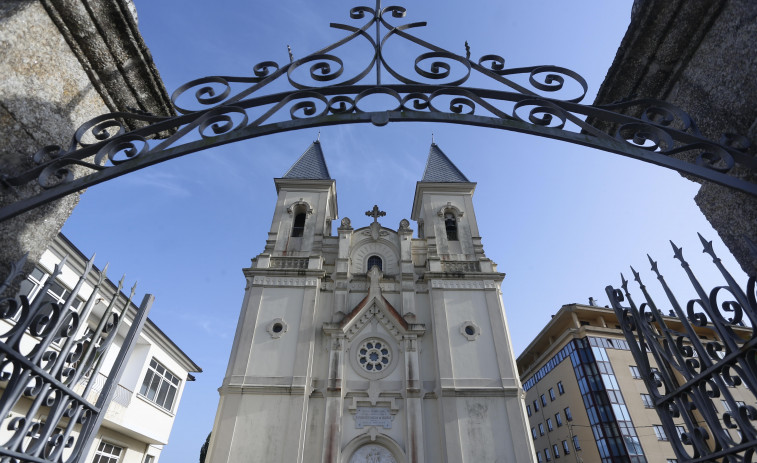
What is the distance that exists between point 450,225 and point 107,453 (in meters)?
16.5

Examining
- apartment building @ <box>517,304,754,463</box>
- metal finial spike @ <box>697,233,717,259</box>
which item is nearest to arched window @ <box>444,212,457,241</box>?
apartment building @ <box>517,304,754,463</box>

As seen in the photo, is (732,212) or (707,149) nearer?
(707,149)

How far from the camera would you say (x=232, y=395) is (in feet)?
45.3

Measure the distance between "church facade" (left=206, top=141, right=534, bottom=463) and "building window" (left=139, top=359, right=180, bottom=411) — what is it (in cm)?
379

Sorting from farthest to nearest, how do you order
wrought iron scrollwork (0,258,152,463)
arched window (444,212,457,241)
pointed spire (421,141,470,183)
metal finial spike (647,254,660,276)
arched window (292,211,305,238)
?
pointed spire (421,141,470,183)
arched window (444,212,457,241)
arched window (292,211,305,238)
metal finial spike (647,254,660,276)
wrought iron scrollwork (0,258,152,463)

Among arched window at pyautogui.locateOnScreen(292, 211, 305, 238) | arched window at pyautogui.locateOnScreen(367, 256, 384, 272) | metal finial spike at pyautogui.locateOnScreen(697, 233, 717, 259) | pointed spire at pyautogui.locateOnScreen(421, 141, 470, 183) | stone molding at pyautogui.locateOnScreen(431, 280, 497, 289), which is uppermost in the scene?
pointed spire at pyautogui.locateOnScreen(421, 141, 470, 183)

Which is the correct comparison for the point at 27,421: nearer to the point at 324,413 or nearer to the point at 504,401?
the point at 324,413

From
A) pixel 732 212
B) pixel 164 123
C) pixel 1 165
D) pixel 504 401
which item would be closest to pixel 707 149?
pixel 732 212

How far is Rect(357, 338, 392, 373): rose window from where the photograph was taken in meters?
15.2

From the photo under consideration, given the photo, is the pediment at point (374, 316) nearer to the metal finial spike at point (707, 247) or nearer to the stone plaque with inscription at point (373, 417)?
the stone plaque with inscription at point (373, 417)

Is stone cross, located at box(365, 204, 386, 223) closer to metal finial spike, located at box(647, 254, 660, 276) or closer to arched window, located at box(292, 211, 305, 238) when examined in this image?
arched window, located at box(292, 211, 305, 238)

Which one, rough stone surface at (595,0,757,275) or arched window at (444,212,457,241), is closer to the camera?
rough stone surface at (595,0,757,275)

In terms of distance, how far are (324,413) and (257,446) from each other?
7.60 feet

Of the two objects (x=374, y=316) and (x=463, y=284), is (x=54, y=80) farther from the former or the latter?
(x=463, y=284)
